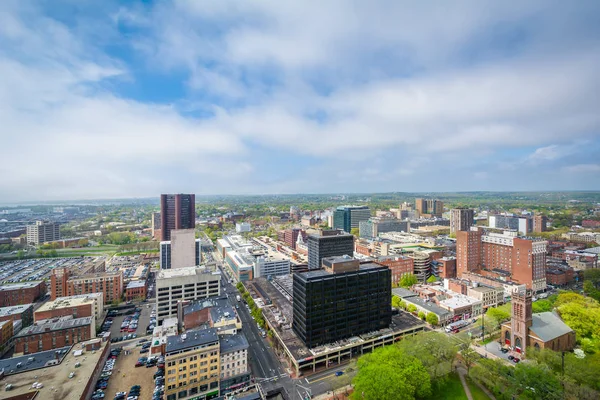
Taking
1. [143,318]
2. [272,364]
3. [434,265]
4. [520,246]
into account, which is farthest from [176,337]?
[520,246]

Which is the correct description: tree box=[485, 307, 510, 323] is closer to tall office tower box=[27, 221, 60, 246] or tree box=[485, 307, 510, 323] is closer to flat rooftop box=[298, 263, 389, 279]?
flat rooftop box=[298, 263, 389, 279]

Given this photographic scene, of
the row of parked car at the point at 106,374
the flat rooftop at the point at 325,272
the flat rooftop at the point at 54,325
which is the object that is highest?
the flat rooftop at the point at 325,272

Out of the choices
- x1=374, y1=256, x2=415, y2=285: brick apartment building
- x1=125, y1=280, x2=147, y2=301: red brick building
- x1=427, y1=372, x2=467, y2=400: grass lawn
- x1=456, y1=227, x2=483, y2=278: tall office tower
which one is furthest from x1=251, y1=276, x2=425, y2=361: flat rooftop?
x1=456, y1=227, x2=483, y2=278: tall office tower

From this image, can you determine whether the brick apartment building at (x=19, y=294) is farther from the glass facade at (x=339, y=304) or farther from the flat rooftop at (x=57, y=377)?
the glass facade at (x=339, y=304)

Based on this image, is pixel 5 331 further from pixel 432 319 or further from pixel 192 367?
pixel 432 319

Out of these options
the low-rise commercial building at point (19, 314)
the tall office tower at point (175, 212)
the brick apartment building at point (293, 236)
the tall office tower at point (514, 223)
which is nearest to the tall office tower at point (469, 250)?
the brick apartment building at point (293, 236)
